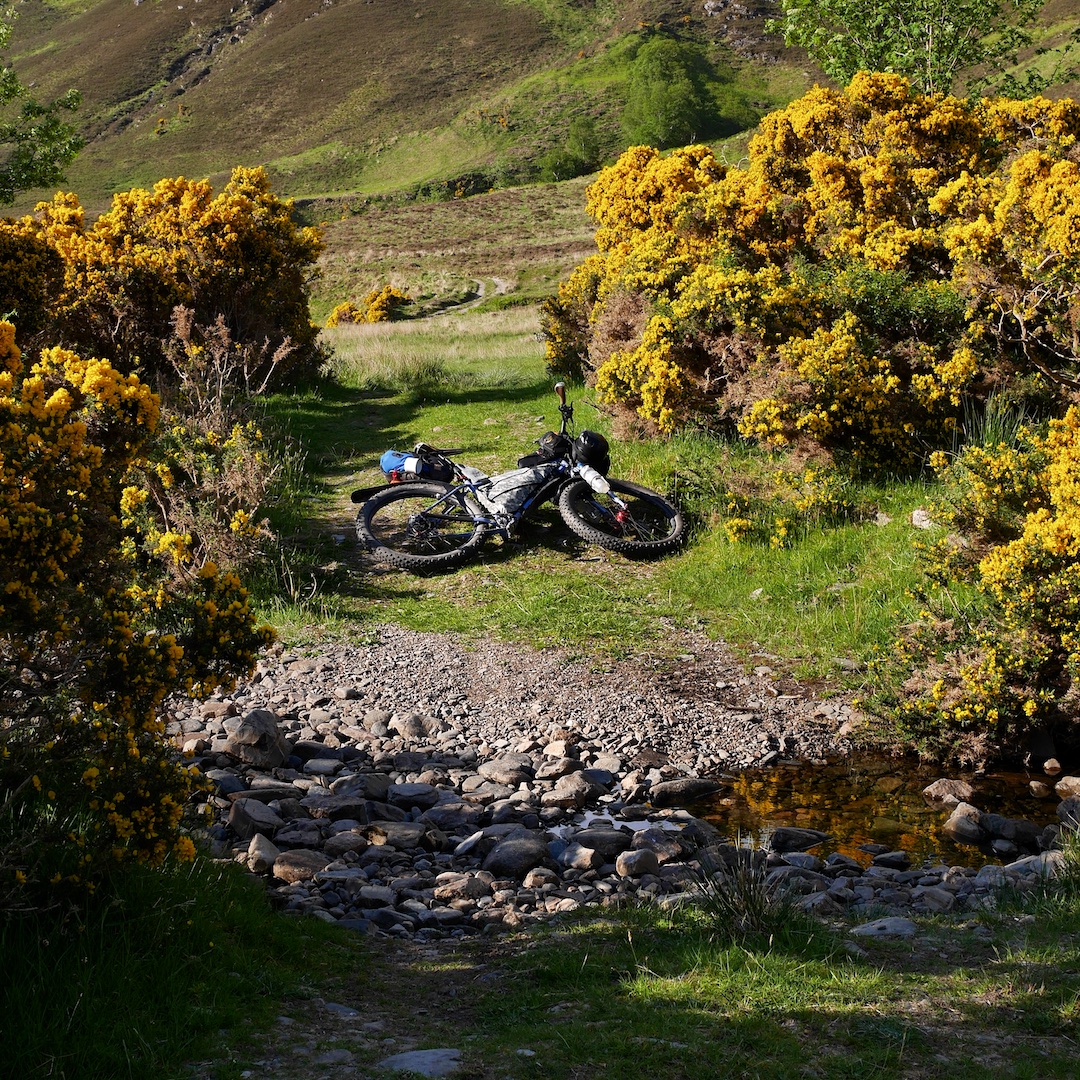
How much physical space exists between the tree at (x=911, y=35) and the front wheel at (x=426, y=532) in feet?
43.4

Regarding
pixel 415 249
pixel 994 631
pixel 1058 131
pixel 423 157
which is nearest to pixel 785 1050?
pixel 994 631

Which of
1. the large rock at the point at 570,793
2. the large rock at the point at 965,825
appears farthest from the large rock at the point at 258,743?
the large rock at the point at 965,825

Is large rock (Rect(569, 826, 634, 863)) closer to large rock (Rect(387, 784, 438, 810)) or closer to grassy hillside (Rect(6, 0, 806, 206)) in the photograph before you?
large rock (Rect(387, 784, 438, 810))

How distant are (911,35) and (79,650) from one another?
19827 mm

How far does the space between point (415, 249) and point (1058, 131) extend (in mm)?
46183

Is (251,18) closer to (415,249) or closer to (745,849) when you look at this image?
(415,249)

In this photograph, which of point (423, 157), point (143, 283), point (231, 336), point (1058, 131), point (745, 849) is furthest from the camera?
point (423, 157)

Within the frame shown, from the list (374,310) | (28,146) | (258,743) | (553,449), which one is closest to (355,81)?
(374,310)

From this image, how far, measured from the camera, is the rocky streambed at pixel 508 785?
4543 mm

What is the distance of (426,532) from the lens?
969 centimetres

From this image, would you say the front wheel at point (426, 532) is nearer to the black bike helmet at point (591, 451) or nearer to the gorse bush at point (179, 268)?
the black bike helmet at point (591, 451)

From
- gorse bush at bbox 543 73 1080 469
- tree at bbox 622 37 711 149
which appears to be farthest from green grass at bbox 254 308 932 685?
tree at bbox 622 37 711 149

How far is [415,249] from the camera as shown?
54.2 meters

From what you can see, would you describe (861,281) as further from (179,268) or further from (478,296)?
(478,296)
